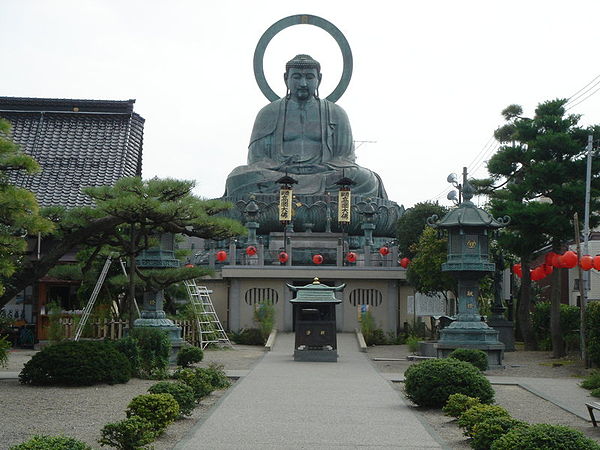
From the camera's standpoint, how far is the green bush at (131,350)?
15.8 m

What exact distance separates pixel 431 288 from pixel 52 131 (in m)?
12.3

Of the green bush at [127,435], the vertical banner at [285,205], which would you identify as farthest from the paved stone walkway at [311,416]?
the vertical banner at [285,205]

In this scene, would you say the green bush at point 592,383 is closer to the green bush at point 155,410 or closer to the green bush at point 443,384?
the green bush at point 443,384

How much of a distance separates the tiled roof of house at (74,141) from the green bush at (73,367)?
357 inches

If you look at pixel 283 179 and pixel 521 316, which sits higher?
pixel 283 179

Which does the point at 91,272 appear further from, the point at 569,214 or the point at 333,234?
the point at 333,234

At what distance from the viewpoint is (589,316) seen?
58.9 feet

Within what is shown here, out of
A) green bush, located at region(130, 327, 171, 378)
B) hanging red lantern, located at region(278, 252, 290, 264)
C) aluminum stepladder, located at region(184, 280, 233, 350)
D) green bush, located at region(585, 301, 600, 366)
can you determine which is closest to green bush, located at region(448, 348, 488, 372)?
green bush, located at region(585, 301, 600, 366)

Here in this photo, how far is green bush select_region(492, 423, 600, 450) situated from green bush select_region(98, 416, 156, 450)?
3282 millimetres

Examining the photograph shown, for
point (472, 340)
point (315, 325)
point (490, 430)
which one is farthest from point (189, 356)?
point (490, 430)

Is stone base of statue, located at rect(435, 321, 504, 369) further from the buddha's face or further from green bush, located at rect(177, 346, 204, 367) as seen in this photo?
the buddha's face

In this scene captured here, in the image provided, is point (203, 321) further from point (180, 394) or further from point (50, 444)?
point (50, 444)

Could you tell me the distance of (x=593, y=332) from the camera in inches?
695

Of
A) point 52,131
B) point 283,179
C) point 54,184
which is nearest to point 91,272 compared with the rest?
point 54,184
